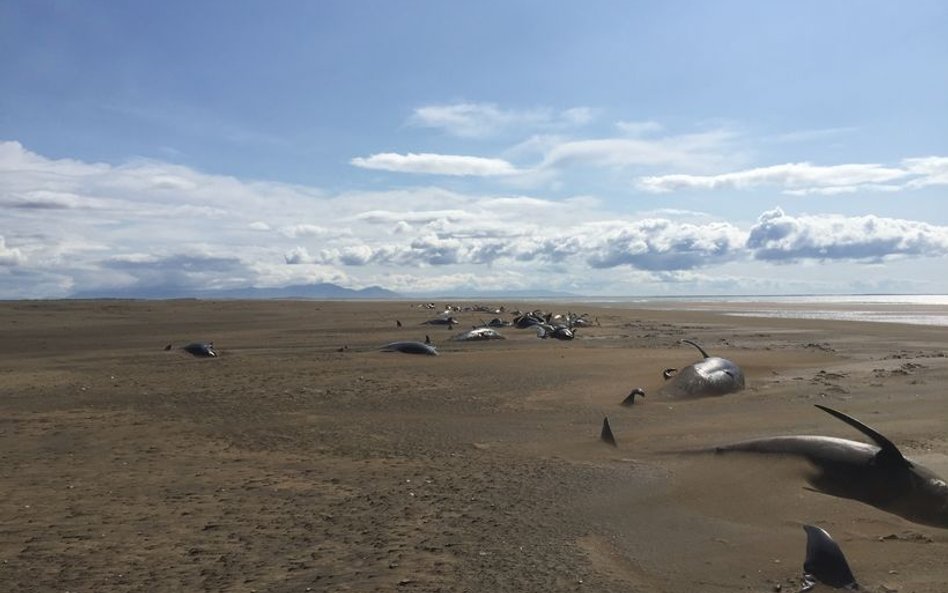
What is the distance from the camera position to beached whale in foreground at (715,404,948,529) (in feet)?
17.9

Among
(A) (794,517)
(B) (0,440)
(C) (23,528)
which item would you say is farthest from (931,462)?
(B) (0,440)

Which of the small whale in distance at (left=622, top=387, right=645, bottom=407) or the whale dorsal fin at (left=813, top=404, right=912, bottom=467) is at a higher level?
the whale dorsal fin at (left=813, top=404, right=912, bottom=467)

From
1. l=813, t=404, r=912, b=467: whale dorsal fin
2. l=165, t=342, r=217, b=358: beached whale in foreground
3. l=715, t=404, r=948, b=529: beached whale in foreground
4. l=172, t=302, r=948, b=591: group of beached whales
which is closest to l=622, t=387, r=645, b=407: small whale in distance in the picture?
l=172, t=302, r=948, b=591: group of beached whales

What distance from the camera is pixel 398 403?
1138 cm

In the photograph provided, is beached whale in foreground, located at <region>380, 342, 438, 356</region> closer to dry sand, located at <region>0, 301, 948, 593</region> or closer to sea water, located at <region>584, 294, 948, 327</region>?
dry sand, located at <region>0, 301, 948, 593</region>

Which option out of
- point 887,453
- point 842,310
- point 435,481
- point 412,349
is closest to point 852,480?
point 887,453

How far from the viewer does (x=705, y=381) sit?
1130cm

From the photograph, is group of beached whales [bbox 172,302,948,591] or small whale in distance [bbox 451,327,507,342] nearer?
group of beached whales [bbox 172,302,948,591]

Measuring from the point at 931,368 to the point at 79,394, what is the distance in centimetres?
1490

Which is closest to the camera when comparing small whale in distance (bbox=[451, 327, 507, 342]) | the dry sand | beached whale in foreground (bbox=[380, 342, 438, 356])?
the dry sand

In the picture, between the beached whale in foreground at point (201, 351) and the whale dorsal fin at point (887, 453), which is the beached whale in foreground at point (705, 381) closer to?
the whale dorsal fin at point (887, 453)

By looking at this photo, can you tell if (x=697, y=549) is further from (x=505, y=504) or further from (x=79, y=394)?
(x=79, y=394)

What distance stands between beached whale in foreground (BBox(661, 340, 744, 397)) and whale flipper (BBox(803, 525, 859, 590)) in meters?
6.81

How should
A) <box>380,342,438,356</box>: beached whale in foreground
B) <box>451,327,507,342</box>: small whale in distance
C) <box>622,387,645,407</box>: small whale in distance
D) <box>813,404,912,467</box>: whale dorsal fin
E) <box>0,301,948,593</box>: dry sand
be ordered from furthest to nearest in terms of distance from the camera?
<box>451,327,507,342</box>: small whale in distance < <box>380,342,438,356</box>: beached whale in foreground < <box>622,387,645,407</box>: small whale in distance < <box>813,404,912,467</box>: whale dorsal fin < <box>0,301,948,593</box>: dry sand
